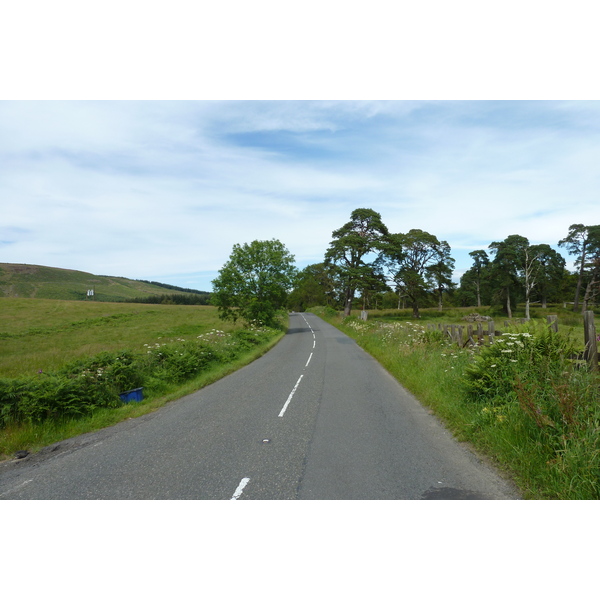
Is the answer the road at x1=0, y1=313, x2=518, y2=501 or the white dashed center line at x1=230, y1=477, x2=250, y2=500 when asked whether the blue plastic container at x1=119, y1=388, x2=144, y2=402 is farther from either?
the white dashed center line at x1=230, y1=477, x2=250, y2=500

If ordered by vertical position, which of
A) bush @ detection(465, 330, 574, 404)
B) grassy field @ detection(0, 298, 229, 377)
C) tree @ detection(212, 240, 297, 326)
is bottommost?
grassy field @ detection(0, 298, 229, 377)

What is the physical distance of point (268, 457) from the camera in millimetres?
5520

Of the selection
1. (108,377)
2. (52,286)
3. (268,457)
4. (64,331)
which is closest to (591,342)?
(268,457)

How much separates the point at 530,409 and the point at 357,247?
131ft

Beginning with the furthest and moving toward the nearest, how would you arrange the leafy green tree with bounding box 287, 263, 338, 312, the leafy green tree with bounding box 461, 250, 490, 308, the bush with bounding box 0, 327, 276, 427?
the leafy green tree with bounding box 287, 263, 338, 312 < the leafy green tree with bounding box 461, 250, 490, 308 < the bush with bounding box 0, 327, 276, 427

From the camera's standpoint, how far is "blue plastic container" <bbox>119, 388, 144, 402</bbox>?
9.59 metres

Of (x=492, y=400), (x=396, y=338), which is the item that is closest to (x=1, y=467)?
(x=492, y=400)

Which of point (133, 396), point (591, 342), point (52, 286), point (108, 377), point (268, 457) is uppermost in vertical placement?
point (52, 286)

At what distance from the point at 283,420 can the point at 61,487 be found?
3.95 m

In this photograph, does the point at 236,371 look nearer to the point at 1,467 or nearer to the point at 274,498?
the point at 1,467

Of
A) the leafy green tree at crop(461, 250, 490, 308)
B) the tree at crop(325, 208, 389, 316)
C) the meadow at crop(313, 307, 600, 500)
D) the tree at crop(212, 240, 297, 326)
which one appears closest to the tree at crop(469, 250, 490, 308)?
the leafy green tree at crop(461, 250, 490, 308)

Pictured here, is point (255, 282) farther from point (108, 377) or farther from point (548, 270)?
point (548, 270)

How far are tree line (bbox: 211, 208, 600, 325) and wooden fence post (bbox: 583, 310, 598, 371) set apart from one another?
28.9 m

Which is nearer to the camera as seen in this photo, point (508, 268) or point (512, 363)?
point (512, 363)
